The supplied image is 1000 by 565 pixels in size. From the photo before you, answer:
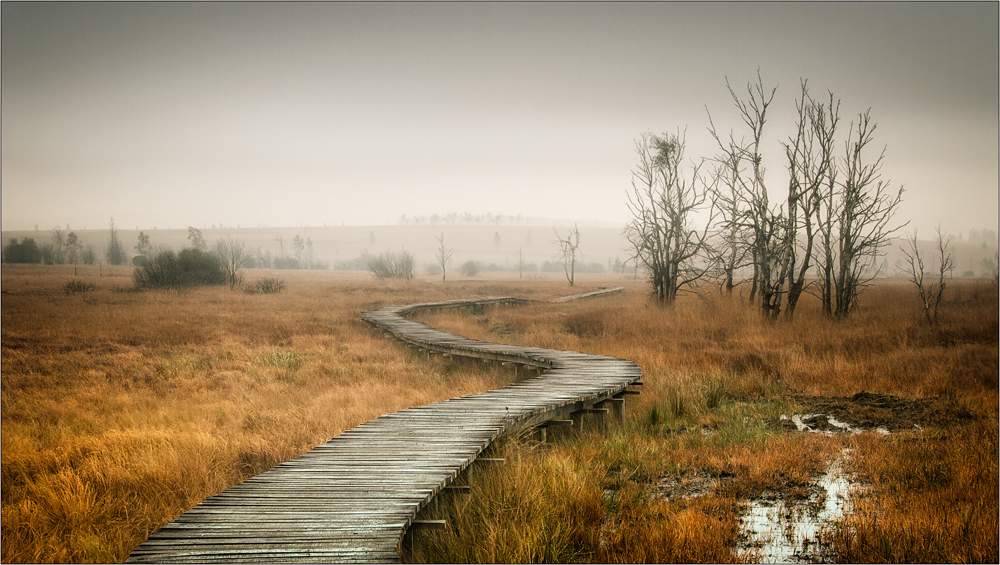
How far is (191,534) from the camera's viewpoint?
307 cm

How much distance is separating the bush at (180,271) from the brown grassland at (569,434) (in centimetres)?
1559

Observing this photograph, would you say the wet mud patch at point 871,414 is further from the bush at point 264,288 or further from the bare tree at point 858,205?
the bush at point 264,288

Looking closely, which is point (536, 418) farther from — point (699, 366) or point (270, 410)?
point (699, 366)

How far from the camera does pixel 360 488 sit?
12.4 feet

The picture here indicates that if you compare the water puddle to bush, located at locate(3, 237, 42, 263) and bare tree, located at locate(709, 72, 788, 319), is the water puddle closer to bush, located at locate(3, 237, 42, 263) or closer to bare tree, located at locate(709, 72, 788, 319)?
bare tree, located at locate(709, 72, 788, 319)

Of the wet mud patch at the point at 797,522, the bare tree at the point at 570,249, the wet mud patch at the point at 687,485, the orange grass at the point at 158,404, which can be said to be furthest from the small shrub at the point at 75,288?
the wet mud patch at the point at 797,522

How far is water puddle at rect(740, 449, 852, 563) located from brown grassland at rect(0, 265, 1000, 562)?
130mm

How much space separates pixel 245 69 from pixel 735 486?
91.9 feet

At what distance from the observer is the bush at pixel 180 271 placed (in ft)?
101

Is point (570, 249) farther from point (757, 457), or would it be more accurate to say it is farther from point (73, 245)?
point (73, 245)

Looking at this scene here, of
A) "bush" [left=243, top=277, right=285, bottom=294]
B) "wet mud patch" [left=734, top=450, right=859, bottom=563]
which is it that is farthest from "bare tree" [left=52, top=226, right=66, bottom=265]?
"wet mud patch" [left=734, top=450, right=859, bottom=563]

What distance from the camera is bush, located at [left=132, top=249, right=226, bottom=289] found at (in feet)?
101

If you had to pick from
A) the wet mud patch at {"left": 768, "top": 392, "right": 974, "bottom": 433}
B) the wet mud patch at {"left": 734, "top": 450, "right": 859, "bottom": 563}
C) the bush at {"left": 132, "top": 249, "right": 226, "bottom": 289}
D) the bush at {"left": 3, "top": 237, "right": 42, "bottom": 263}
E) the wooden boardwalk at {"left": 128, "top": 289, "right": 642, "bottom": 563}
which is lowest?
the wet mud patch at {"left": 768, "top": 392, "right": 974, "bottom": 433}

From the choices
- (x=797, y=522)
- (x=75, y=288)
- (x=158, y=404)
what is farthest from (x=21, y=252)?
(x=797, y=522)
